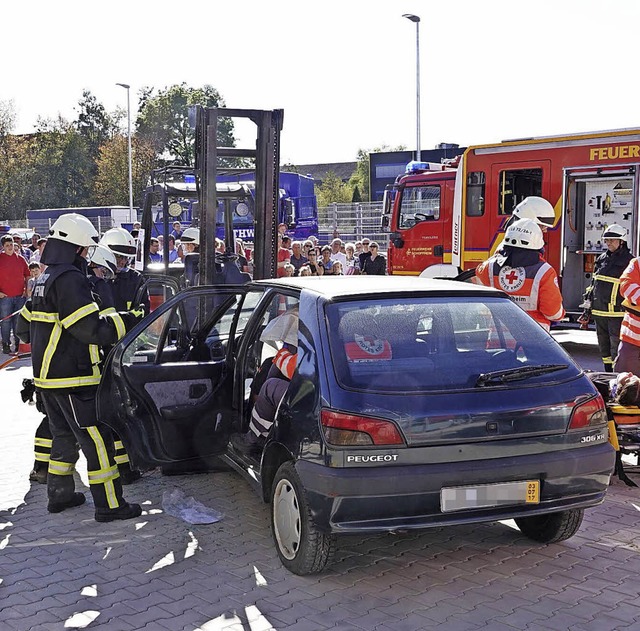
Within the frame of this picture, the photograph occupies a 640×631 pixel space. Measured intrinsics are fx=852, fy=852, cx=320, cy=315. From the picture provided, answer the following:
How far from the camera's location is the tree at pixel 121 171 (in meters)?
56.1

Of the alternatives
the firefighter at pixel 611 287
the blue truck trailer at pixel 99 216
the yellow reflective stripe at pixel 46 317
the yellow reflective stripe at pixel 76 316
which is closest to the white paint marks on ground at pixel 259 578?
the yellow reflective stripe at pixel 76 316

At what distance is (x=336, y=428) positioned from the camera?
3900 mm

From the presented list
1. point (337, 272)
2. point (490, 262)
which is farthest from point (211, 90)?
point (490, 262)

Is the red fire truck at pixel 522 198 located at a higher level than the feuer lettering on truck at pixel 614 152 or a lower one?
lower

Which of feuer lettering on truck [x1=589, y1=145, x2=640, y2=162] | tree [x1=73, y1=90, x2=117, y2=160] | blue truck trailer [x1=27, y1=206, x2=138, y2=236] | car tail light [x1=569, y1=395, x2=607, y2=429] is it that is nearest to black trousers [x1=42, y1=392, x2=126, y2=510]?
car tail light [x1=569, y1=395, x2=607, y2=429]

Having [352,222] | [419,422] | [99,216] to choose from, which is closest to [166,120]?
[99,216]

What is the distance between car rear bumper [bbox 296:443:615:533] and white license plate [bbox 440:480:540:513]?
0.02 m

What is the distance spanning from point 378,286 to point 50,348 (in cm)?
217

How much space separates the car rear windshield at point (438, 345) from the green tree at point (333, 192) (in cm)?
4538

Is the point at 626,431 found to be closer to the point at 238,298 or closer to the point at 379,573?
the point at 379,573

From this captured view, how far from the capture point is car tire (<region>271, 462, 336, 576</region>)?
414 centimetres

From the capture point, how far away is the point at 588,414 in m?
4.24

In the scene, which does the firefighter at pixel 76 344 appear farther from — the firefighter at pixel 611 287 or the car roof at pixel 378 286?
the firefighter at pixel 611 287

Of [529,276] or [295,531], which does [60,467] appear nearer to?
[295,531]
